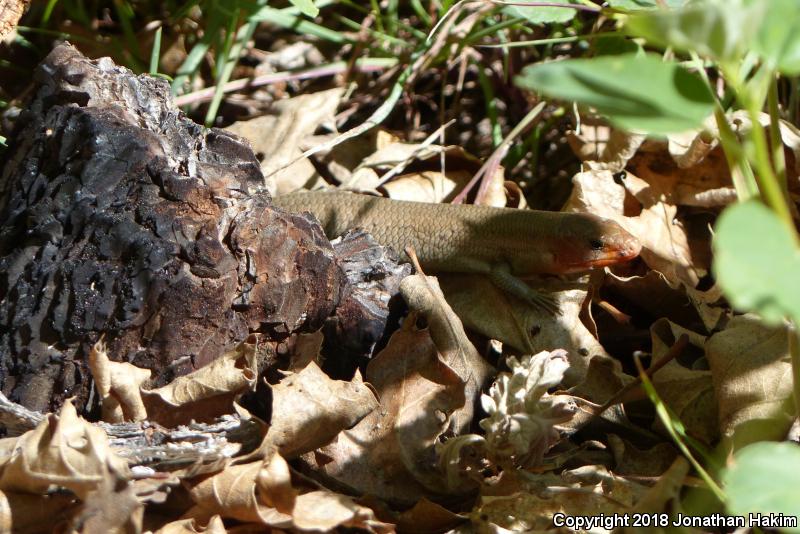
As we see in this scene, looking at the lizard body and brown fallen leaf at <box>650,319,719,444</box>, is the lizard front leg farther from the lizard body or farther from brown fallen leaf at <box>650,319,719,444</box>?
brown fallen leaf at <box>650,319,719,444</box>

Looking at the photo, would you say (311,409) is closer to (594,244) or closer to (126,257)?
(126,257)

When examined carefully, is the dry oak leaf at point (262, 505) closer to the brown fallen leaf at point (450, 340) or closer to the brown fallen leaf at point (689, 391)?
the brown fallen leaf at point (450, 340)

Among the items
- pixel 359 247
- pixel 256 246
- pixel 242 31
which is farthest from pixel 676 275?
pixel 242 31

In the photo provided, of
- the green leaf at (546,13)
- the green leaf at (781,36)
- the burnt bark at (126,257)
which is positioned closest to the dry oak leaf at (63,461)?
the burnt bark at (126,257)

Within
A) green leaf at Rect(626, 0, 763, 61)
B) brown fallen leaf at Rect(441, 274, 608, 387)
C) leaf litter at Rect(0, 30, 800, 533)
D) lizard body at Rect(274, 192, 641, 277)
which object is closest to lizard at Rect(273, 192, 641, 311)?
lizard body at Rect(274, 192, 641, 277)

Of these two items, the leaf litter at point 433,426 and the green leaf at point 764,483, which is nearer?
the green leaf at point 764,483

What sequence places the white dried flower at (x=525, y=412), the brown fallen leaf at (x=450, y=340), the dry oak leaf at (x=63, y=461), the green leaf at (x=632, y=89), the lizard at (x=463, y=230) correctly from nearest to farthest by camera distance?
1. the green leaf at (x=632, y=89)
2. the dry oak leaf at (x=63, y=461)
3. the white dried flower at (x=525, y=412)
4. the brown fallen leaf at (x=450, y=340)
5. the lizard at (x=463, y=230)
